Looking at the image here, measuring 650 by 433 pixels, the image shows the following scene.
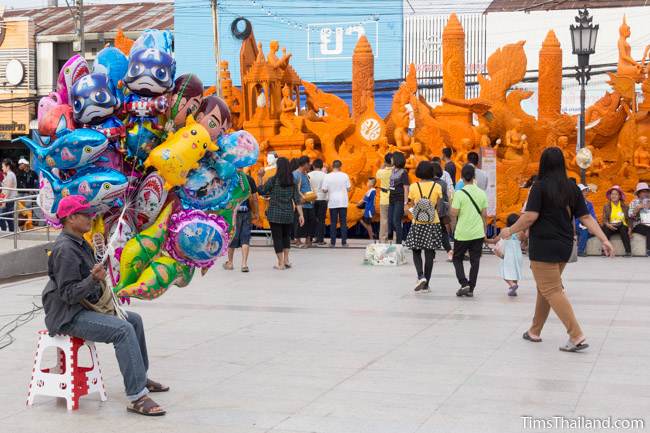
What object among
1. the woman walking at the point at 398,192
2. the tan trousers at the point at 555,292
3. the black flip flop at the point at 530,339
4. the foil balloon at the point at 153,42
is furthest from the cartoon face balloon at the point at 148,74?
the woman walking at the point at 398,192

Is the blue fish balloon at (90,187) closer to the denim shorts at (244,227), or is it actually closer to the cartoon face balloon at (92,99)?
the cartoon face balloon at (92,99)

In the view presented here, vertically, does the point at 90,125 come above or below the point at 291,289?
above

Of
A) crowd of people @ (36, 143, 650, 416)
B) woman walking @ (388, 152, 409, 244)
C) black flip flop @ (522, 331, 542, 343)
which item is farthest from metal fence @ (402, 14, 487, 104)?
black flip flop @ (522, 331, 542, 343)

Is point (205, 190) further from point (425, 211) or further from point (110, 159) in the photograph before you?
point (425, 211)

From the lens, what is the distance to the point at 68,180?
7.06 metres

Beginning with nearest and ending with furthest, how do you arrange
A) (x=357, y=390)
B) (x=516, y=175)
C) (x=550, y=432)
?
(x=550, y=432) < (x=357, y=390) < (x=516, y=175)

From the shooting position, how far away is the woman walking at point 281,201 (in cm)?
1459

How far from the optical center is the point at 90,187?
685 cm

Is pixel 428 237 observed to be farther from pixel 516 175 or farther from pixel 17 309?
pixel 516 175

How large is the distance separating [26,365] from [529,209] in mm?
4370

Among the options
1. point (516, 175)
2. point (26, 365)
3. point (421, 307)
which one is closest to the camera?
point (26, 365)

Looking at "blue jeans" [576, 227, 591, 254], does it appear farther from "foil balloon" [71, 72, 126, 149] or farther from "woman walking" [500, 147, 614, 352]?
"foil balloon" [71, 72, 126, 149]

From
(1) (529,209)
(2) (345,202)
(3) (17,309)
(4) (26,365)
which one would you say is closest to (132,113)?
(4) (26,365)

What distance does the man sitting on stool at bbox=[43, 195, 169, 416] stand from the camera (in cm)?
627
